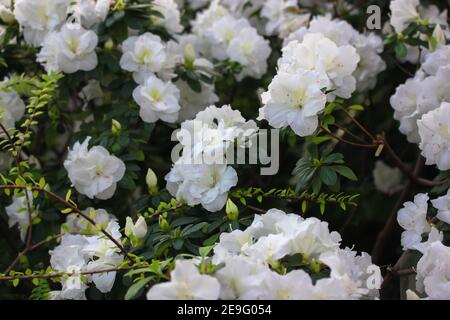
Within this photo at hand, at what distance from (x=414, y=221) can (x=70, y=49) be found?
1.05 metres

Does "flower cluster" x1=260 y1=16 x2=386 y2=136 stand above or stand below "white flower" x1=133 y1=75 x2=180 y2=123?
above

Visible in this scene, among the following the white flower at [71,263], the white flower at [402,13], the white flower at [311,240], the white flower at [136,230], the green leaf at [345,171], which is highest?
the white flower at [402,13]

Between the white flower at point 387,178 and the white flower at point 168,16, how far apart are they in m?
0.92

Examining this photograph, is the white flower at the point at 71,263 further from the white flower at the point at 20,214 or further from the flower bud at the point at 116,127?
the flower bud at the point at 116,127

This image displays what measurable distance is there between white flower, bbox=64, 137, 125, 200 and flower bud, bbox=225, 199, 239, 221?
381 mm

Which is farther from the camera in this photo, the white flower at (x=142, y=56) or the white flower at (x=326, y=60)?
the white flower at (x=142, y=56)

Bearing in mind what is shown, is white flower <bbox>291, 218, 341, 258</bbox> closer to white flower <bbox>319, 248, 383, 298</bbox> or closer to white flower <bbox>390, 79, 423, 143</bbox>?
white flower <bbox>319, 248, 383, 298</bbox>

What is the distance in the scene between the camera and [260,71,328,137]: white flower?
1669 millimetres

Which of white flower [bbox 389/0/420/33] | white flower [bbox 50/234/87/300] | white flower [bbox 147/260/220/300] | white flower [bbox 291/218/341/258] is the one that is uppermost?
white flower [bbox 389/0/420/33]

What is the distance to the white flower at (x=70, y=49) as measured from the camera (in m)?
2.06

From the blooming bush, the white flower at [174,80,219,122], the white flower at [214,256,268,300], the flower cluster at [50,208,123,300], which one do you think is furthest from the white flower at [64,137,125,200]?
the white flower at [214,256,268,300]

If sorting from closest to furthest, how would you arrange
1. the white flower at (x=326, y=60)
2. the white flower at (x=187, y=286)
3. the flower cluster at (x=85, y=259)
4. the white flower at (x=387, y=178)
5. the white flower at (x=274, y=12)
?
the white flower at (x=187, y=286), the flower cluster at (x=85, y=259), the white flower at (x=326, y=60), the white flower at (x=274, y=12), the white flower at (x=387, y=178)

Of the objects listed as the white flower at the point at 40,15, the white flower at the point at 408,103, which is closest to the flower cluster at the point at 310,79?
the white flower at the point at 408,103

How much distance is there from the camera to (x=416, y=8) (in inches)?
91.8
